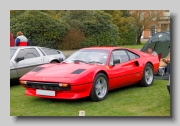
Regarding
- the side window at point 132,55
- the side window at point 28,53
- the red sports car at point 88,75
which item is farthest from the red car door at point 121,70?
the side window at point 28,53

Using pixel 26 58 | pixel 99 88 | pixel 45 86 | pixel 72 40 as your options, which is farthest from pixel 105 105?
pixel 72 40

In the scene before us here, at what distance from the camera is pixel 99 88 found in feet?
21.6

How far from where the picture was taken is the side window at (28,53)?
29.3 feet

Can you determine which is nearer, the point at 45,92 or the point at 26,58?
the point at 45,92

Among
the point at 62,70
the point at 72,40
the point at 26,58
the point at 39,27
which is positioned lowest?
the point at 62,70

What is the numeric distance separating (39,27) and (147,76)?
445 inches

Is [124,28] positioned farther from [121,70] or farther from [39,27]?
[121,70]

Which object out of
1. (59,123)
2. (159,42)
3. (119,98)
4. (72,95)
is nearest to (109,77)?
(119,98)

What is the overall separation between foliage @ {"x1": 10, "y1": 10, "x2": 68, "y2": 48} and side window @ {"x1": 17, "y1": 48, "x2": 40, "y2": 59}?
900 cm

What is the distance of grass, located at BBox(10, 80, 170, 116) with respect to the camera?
5707mm

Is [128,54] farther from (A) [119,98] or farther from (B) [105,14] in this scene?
(B) [105,14]

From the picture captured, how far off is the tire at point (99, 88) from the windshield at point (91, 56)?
0.52 metres

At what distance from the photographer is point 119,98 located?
6.86 m

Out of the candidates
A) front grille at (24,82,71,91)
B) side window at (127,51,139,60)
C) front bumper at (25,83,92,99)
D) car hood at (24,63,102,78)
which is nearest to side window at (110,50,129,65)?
side window at (127,51,139,60)
